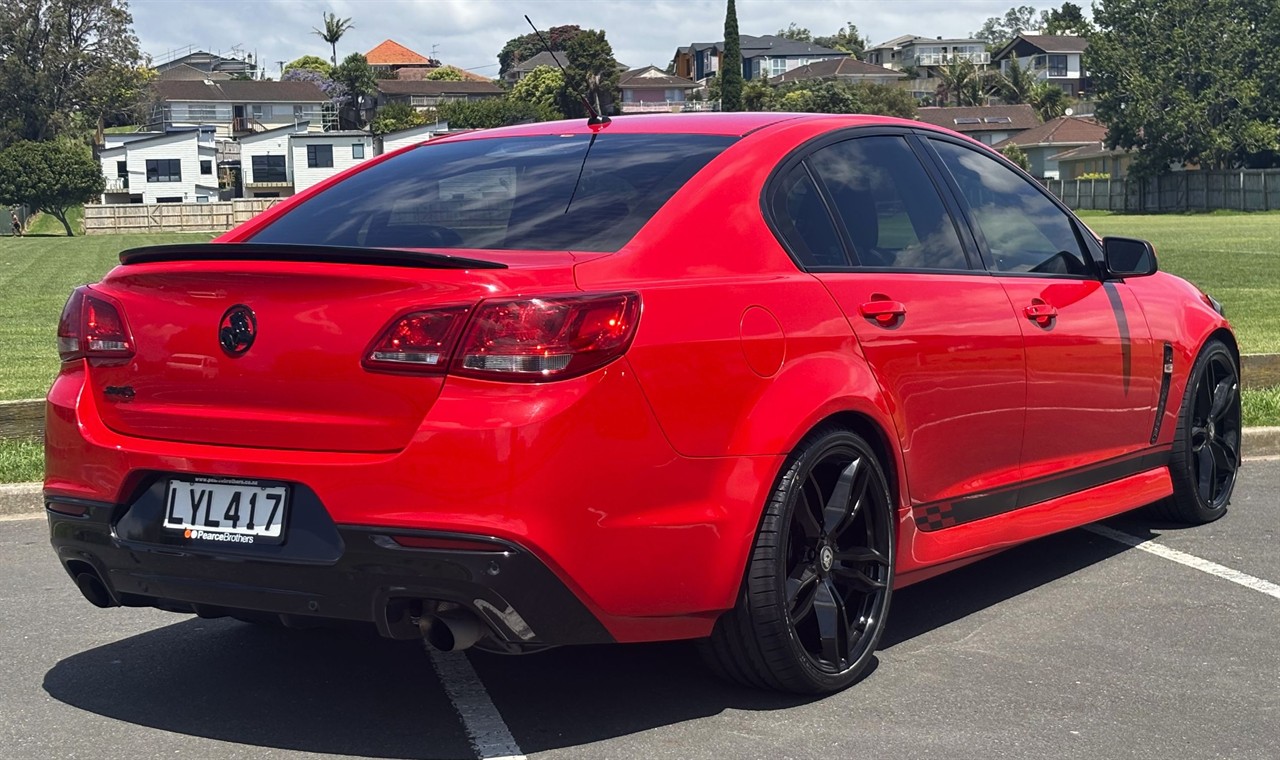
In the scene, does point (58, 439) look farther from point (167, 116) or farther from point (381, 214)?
point (167, 116)

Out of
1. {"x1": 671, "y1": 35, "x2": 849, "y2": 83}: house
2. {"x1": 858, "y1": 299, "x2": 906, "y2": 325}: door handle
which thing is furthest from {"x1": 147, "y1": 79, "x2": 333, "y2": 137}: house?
{"x1": 858, "y1": 299, "x2": 906, "y2": 325}: door handle

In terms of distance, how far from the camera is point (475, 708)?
436 cm

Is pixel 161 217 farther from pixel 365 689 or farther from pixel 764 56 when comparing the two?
pixel 764 56

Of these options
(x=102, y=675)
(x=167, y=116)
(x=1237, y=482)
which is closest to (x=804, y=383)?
(x=102, y=675)

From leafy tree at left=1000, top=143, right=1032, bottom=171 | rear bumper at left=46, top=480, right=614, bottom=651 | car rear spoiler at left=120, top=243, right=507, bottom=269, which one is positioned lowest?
leafy tree at left=1000, top=143, right=1032, bottom=171

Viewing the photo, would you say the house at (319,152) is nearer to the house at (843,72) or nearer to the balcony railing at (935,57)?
the house at (843,72)

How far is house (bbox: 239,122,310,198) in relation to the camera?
97.1m

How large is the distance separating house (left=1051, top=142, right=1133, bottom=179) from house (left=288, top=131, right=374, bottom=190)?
44.0 metres

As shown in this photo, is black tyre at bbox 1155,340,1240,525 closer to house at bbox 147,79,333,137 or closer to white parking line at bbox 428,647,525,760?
white parking line at bbox 428,647,525,760

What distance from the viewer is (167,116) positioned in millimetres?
135250

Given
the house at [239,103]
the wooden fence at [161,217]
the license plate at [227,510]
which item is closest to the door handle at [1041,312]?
the license plate at [227,510]

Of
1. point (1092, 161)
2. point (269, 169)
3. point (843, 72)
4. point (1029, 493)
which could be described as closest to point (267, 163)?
point (269, 169)

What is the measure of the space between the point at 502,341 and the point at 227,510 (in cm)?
82

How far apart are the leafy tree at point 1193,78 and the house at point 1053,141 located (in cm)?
2543
